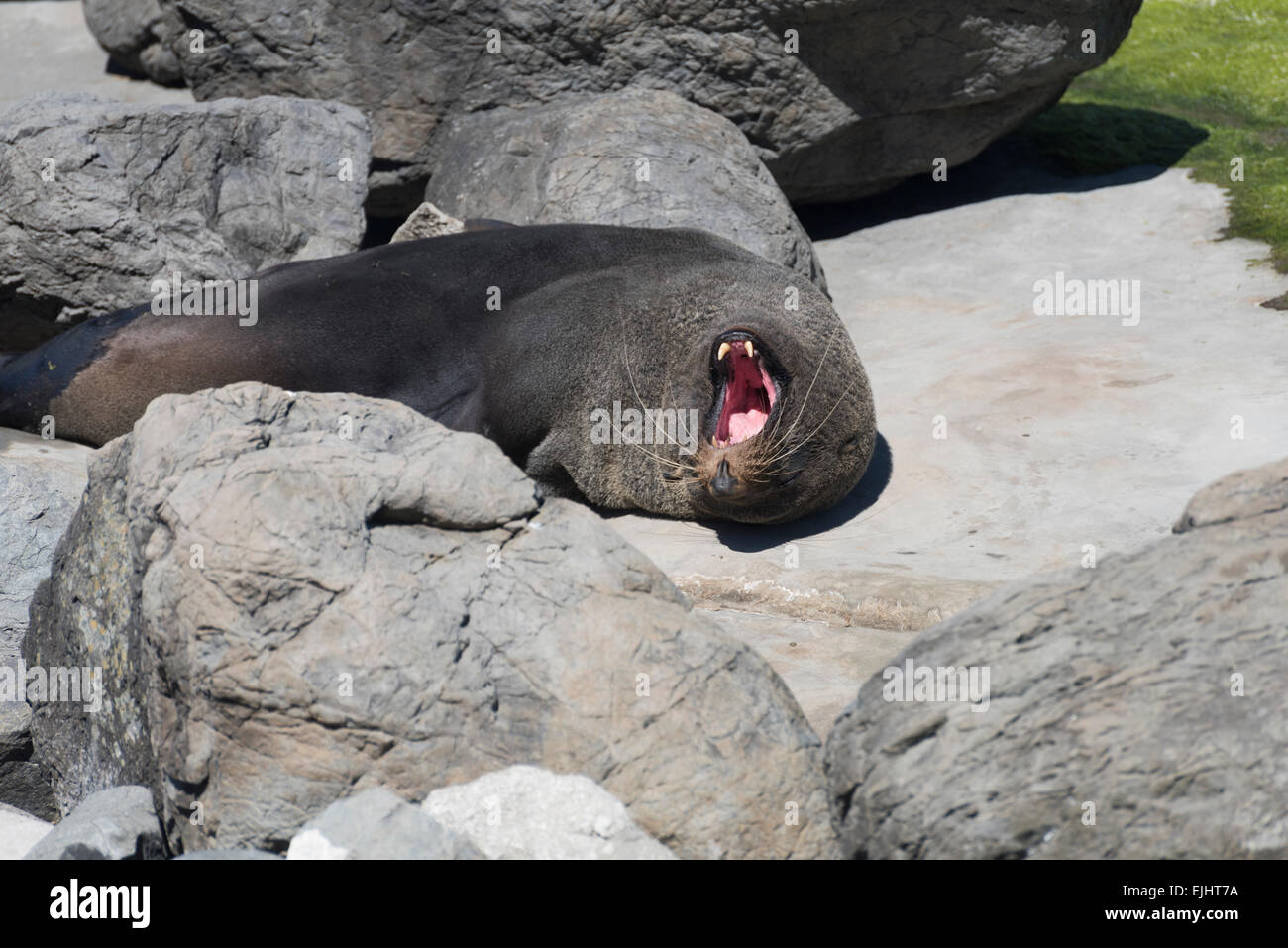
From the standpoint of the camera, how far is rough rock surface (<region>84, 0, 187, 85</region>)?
35.2ft

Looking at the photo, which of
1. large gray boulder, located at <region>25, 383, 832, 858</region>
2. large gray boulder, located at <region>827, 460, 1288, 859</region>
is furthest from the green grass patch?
large gray boulder, located at <region>25, 383, 832, 858</region>

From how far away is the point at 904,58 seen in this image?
9570 mm

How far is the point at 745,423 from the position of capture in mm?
6727

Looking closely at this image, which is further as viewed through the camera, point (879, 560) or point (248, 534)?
point (879, 560)

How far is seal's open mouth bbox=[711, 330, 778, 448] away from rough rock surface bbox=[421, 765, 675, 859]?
2830mm

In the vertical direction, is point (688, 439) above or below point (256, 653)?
below

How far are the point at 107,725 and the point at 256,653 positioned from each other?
3.81 ft

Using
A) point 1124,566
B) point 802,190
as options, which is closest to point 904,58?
point 802,190

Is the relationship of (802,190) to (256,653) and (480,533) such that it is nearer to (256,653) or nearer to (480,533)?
(480,533)

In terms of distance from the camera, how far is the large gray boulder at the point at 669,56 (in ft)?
30.7

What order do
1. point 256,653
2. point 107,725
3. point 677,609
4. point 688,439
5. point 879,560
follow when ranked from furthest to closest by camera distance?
point 688,439 → point 879,560 → point 107,725 → point 677,609 → point 256,653

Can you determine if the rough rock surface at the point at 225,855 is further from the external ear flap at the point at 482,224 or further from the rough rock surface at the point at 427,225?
the rough rock surface at the point at 427,225

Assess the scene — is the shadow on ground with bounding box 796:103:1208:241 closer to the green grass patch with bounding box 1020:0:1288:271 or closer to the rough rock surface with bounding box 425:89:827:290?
the green grass patch with bounding box 1020:0:1288:271

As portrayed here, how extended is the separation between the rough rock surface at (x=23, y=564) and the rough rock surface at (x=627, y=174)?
345cm
